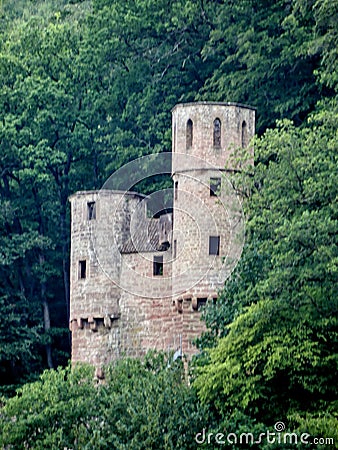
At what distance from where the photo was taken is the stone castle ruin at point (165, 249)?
172 ft

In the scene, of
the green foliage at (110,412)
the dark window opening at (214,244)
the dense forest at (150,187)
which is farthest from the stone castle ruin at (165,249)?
the green foliage at (110,412)

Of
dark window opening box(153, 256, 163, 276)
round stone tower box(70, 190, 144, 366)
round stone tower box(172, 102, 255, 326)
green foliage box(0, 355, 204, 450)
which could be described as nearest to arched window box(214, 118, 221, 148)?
round stone tower box(172, 102, 255, 326)

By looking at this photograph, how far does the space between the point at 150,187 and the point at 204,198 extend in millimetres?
11765

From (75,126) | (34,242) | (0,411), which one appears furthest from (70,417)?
(75,126)

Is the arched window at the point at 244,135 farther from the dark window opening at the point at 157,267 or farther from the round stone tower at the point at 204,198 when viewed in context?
the dark window opening at the point at 157,267

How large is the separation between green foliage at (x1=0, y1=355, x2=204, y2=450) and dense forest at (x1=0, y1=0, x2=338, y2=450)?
67 mm

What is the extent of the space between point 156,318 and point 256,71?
1440 cm

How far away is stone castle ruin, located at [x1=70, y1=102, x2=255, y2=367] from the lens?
52438mm

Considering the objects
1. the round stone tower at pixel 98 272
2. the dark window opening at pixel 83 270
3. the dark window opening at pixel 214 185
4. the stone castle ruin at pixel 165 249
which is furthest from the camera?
the dark window opening at pixel 83 270

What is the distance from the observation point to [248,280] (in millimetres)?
49875

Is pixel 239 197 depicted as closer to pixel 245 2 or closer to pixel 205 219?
pixel 205 219

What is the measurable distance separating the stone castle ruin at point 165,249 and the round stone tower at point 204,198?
35 mm

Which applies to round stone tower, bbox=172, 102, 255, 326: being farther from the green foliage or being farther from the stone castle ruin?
the green foliage

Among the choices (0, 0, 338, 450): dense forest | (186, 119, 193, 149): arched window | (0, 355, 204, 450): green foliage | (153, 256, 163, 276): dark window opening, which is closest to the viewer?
(0, 355, 204, 450): green foliage
